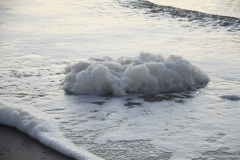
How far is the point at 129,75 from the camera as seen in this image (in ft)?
20.5

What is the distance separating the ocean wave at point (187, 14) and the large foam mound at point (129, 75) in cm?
569

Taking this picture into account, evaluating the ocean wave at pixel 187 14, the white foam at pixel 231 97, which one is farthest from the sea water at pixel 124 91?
the ocean wave at pixel 187 14

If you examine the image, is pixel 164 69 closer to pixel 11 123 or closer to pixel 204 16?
pixel 11 123

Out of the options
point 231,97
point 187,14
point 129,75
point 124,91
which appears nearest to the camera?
point 231,97

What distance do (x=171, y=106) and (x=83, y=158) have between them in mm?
1830

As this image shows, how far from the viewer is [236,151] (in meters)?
4.14

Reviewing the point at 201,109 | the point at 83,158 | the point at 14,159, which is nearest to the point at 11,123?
the point at 14,159

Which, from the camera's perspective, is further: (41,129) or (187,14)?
(187,14)

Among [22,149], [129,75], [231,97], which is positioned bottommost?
[22,149]

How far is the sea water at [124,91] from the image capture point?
14.3 ft

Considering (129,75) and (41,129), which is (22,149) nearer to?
(41,129)

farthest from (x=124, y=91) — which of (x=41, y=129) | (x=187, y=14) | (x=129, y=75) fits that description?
(x=187, y=14)

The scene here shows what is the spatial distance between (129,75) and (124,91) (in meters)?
0.36

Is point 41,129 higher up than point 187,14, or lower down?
lower down
